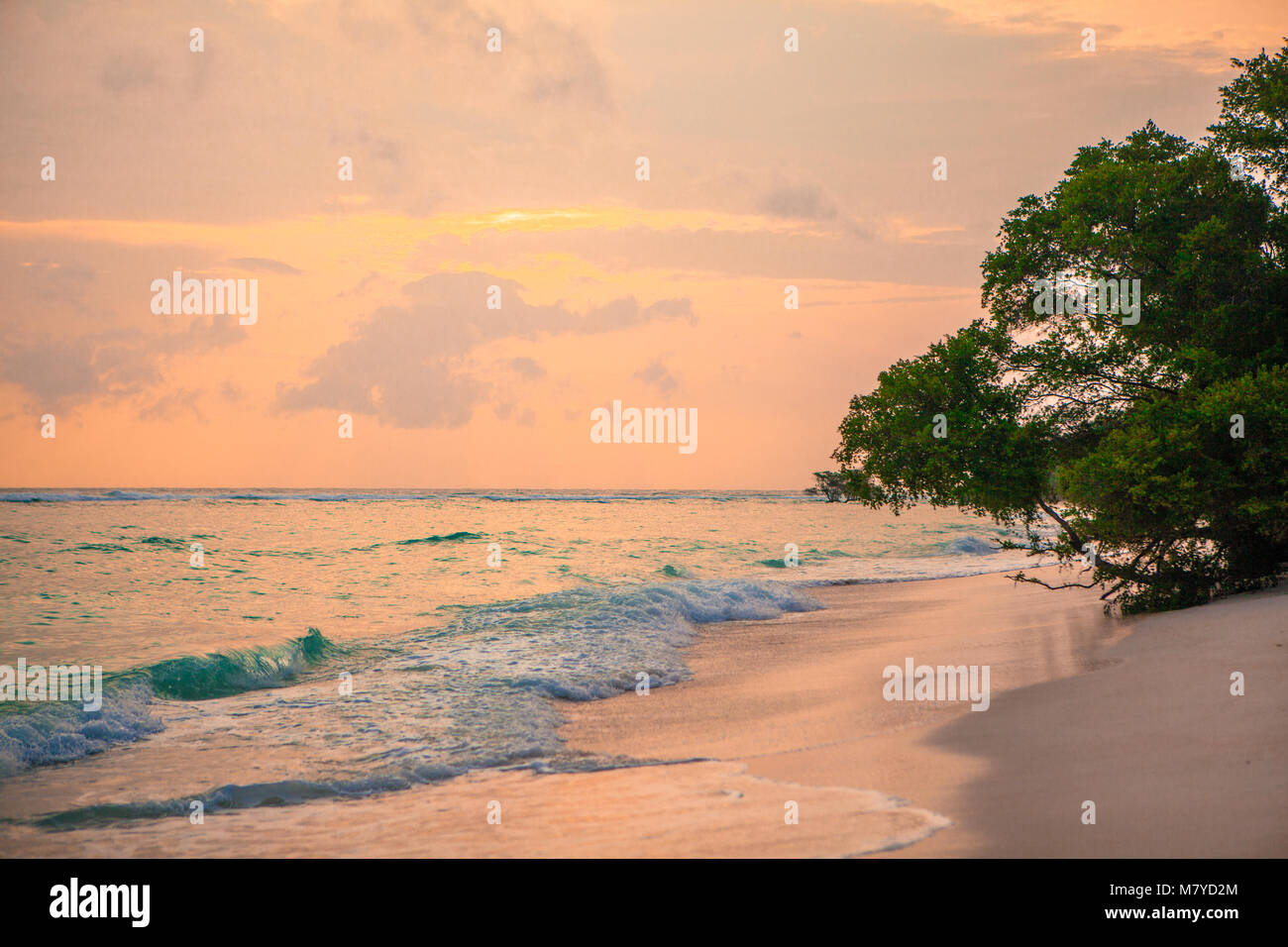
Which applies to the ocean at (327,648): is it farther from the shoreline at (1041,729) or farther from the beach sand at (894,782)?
the shoreline at (1041,729)

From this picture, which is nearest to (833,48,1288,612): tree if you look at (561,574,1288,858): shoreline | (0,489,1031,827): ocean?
(561,574,1288,858): shoreline

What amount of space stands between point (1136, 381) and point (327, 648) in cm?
1500

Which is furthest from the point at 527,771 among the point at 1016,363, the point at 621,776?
the point at 1016,363

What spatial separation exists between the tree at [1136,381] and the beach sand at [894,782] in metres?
1.96

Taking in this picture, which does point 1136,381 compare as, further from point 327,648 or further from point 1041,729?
point 327,648

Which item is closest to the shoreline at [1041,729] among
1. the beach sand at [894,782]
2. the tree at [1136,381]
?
the beach sand at [894,782]

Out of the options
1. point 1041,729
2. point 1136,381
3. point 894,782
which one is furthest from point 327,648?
point 1136,381

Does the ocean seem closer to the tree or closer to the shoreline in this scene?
the shoreline

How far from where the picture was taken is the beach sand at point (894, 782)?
579 cm

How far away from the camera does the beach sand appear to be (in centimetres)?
579

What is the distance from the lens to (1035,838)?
18.5ft

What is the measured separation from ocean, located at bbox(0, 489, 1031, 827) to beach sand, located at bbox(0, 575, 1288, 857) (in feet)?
2.31

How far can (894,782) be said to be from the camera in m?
7.11
